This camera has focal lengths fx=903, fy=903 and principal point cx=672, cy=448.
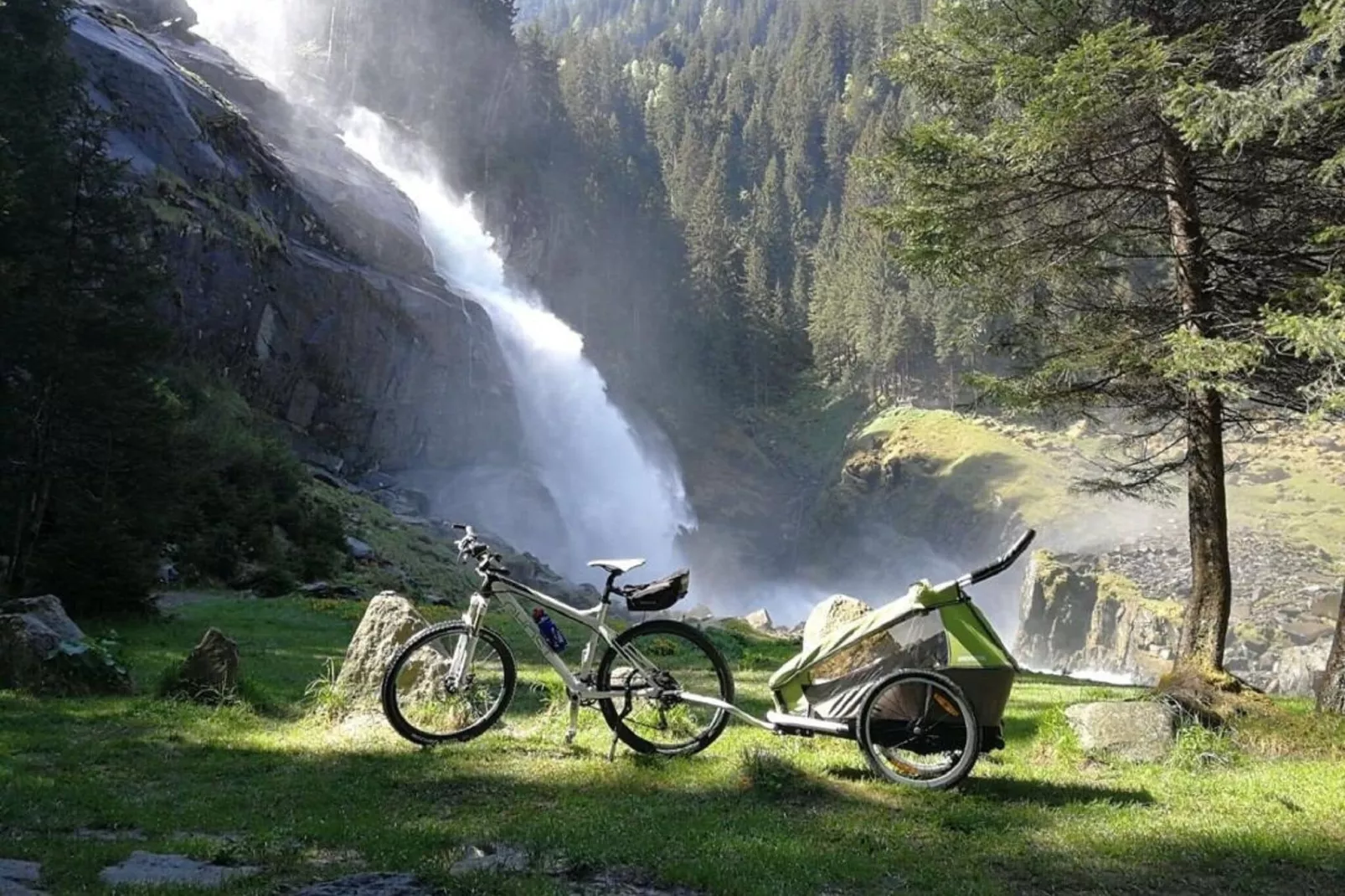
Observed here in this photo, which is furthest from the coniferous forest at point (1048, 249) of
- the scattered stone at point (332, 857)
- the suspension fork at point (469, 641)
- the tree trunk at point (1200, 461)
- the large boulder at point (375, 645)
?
the scattered stone at point (332, 857)

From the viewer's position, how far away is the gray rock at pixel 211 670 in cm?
878

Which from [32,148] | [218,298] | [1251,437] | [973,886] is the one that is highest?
[218,298]

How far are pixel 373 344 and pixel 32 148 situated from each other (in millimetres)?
26613

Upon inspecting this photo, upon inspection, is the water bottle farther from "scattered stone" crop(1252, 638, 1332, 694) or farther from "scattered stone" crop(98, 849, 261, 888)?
"scattered stone" crop(1252, 638, 1332, 694)

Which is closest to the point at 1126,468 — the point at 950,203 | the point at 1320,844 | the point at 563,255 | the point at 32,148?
the point at 950,203

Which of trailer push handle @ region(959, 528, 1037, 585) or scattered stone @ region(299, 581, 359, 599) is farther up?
scattered stone @ region(299, 581, 359, 599)

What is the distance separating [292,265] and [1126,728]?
4105cm

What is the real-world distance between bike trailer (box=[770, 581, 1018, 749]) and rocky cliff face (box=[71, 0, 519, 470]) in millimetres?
32389

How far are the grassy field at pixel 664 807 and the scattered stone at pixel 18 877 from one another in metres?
0.10

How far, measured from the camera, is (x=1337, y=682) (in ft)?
26.4

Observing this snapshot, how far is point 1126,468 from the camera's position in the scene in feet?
32.4

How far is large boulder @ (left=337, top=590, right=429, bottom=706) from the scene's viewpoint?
7.79 m

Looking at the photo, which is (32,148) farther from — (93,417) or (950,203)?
(950,203)

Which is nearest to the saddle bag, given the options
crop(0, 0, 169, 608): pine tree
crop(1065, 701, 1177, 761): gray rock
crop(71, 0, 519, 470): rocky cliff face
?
crop(1065, 701, 1177, 761): gray rock
